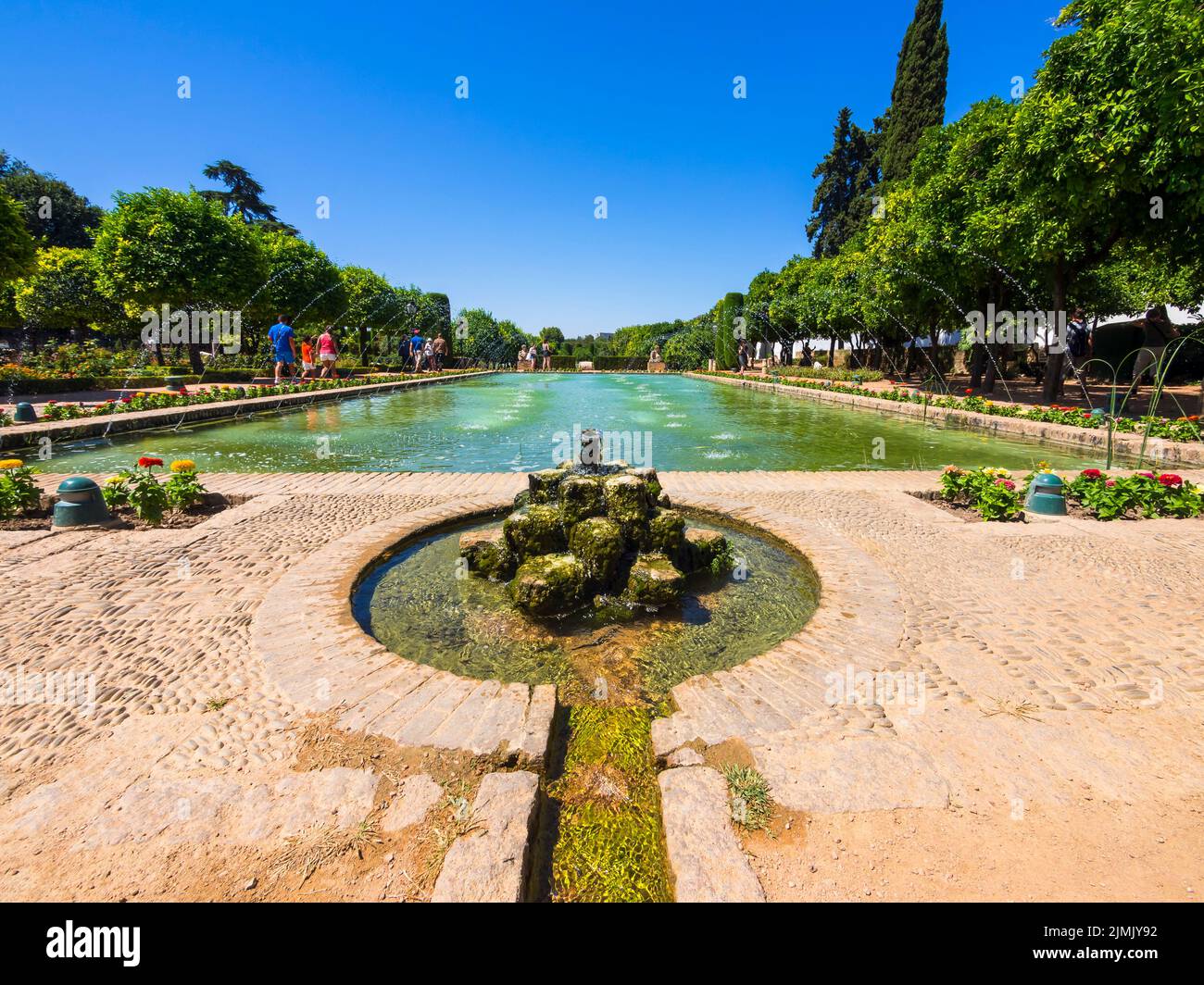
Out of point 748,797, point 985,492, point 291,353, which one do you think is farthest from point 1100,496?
Answer: point 291,353

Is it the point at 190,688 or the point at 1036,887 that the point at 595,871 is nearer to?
the point at 1036,887

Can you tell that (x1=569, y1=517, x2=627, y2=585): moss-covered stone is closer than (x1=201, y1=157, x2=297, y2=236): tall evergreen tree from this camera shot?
Yes

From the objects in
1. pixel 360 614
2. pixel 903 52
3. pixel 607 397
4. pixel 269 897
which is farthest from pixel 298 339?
pixel 903 52

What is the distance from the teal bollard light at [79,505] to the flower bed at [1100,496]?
32.2ft

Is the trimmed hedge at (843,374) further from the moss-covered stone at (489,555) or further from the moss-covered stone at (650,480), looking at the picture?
the moss-covered stone at (489,555)

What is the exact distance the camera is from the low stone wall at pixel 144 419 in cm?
1033

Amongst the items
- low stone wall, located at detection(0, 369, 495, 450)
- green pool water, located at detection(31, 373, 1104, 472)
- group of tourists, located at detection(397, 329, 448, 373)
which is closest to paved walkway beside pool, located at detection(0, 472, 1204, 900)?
green pool water, located at detection(31, 373, 1104, 472)

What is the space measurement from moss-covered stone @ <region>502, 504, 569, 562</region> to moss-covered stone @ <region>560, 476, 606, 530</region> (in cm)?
10

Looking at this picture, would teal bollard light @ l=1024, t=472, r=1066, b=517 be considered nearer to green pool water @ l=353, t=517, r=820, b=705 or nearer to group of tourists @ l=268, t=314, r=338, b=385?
green pool water @ l=353, t=517, r=820, b=705

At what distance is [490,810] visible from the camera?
2.08 metres

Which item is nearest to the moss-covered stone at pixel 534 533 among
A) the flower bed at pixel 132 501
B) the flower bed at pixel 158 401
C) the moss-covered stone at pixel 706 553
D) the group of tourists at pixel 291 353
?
the moss-covered stone at pixel 706 553

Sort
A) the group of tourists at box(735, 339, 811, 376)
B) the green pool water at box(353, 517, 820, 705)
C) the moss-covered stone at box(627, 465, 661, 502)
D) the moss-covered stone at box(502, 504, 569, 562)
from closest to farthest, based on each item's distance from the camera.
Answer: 1. the green pool water at box(353, 517, 820, 705)
2. the moss-covered stone at box(502, 504, 569, 562)
3. the moss-covered stone at box(627, 465, 661, 502)
4. the group of tourists at box(735, 339, 811, 376)

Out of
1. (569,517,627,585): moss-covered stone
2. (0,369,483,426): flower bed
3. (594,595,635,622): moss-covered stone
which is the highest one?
(0,369,483,426): flower bed

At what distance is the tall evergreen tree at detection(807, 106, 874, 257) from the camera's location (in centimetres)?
5044
